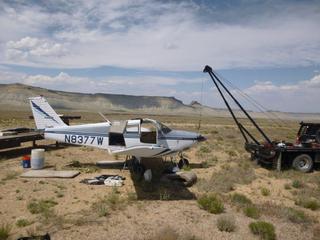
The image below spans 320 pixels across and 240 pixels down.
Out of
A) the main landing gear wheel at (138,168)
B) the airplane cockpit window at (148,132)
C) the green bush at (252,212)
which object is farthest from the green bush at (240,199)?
the airplane cockpit window at (148,132)

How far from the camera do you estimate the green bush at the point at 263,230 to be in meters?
7.38

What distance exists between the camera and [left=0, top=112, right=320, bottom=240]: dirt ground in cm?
752

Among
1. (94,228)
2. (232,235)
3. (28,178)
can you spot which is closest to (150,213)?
(94,228)

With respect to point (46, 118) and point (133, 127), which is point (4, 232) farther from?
point (46, 118)

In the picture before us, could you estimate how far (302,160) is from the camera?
47.6 ft

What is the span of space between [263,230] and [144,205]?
11.1 ft

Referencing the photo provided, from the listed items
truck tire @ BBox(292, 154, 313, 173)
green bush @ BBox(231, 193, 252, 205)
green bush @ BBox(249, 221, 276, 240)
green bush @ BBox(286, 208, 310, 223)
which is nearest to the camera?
green bush @ BBox(249, 221, 276, 240)

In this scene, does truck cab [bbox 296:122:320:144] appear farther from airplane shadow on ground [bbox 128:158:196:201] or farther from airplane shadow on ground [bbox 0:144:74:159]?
airplane shadow on ground [bbox 0:144:74:159]

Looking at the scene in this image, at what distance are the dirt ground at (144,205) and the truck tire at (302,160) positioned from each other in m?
0.36

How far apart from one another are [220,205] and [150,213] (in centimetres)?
194

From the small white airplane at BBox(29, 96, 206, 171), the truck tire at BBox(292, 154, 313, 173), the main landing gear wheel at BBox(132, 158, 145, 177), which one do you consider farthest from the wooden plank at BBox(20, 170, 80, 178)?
the truck tire at BBox(292, 154, 313, 173)

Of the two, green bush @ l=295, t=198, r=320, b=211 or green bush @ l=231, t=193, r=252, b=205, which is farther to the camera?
green bush @ l=231, t=193, r=252, b=205

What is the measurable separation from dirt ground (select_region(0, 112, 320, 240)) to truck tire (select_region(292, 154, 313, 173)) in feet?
1.16

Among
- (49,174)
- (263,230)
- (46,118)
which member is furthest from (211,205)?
(46,118)
